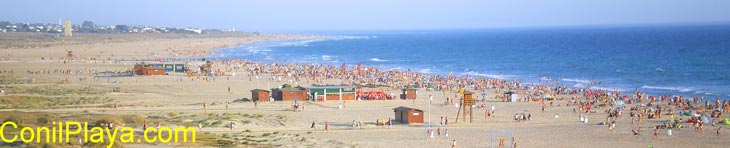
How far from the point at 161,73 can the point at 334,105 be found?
23.4 meters

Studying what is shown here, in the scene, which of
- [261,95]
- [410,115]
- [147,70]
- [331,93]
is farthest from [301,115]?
[147,70]

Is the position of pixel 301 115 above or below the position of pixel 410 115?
below

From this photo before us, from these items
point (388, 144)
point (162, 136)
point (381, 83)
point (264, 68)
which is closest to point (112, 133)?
point (162, 136)

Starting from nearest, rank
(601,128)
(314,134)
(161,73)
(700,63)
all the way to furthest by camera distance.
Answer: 1. (314,134)
2. (601,128)
3. (161,73)
4. (700,63)

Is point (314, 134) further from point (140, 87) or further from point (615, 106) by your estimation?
point (140, 87)

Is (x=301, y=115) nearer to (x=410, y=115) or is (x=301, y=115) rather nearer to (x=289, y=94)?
(x=410, y=115)

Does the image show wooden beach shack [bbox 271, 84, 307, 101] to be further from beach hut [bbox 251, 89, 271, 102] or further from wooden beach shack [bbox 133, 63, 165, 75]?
wooden beach shack [bbox 133, 63, 165, 75]

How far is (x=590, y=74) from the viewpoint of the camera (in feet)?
233

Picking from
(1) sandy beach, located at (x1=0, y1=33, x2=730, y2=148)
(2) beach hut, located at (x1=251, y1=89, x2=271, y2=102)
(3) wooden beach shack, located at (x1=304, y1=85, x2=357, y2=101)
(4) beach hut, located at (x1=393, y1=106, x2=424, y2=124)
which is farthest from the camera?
(3) wooden beach shack, located at (x1=304, y1=85, x2=357, y2=101)

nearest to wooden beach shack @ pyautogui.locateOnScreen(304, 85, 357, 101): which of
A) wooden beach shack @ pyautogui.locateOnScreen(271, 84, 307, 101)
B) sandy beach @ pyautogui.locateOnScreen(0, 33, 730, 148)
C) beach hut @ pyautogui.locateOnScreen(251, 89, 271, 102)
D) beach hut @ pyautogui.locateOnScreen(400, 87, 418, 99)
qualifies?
wooden beach shack @ pyautogui.locateOnScreen(271, 84, 307, 101)

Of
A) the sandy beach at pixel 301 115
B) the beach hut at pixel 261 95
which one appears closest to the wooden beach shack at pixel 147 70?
the sandy beach at pixel 301 115

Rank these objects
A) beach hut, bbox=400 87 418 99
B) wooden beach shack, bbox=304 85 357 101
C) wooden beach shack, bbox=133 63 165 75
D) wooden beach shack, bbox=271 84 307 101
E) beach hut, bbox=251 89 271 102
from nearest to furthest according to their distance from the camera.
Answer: beach hut, bbox=251 89 271 102
wooden beach shack, bbox=271 84 307 101
wooden beach shack, bbox=304 85 357 101
beach hut, bbox=400 87 418 99
wooden beach shack, bbox=133 63 165 75

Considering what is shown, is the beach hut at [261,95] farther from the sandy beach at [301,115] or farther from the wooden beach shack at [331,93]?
the wooden beach shack at [331,93]

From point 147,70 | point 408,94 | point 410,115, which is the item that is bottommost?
point 410,115
